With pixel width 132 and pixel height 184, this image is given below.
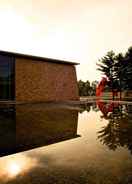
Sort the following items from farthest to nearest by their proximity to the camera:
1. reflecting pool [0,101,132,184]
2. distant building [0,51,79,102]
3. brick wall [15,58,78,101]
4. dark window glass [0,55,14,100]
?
brick wall [15,58,78,101]
distant building [0,51,79,102]
dark window glass [0,55,14,100]
reflecting pool [0,101,132,184]

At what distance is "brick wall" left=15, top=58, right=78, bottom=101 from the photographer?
2223 centimetres

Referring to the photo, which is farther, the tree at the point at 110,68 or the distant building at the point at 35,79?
the tree at the point at 110,68

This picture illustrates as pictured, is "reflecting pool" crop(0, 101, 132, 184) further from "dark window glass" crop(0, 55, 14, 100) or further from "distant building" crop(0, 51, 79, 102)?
"distant building" crop(0, 51, 79, 102)

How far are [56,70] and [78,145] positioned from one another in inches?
828

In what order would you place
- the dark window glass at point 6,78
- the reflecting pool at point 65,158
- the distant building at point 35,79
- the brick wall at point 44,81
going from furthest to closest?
the brick wall at point 44,81 < the distant building at point 35,79 < the dark window glass at point 6,78 < the reflecting pool at point 65,158

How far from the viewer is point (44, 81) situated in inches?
967

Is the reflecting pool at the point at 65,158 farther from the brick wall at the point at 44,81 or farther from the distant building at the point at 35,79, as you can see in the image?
the brick wall at the point at 44,81

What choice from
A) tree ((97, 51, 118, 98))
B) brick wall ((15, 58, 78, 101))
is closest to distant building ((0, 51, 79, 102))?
brick wall ((15, 58, 78, 101))

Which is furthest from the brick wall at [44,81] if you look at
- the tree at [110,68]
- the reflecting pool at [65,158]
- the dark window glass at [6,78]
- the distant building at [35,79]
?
the reflecting pool at [65,158]

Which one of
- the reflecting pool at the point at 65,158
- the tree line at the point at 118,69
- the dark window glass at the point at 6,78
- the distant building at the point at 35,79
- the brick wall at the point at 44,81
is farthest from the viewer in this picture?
the tree line at the point at 118,69

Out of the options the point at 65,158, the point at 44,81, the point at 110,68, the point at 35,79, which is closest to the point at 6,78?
the point at 35,79

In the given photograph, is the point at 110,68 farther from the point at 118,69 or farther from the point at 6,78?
the point at 6,78

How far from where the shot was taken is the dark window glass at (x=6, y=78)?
69.2 ft

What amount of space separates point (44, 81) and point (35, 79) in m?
1.39
